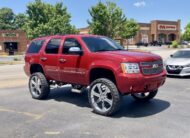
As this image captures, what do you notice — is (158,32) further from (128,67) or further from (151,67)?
(128,67)

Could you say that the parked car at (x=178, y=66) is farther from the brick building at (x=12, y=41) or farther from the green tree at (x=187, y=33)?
the green tree at (x=187, y=33)

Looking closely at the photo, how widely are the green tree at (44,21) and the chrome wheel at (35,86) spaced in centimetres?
3813

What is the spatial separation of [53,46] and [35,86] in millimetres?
1463

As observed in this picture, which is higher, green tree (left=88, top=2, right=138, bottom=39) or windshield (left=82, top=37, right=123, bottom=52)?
green tree (left=88, top=2, right=138, bottom=39)

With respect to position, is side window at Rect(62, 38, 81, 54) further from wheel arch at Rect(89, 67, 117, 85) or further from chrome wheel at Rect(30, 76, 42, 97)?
chrome wheel at Rect(30, 76, 42, 97)

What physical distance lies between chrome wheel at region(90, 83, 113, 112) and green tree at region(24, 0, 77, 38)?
40388mm

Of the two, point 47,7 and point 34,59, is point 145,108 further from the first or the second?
point 47,7

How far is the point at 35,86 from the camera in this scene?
28.7 feet

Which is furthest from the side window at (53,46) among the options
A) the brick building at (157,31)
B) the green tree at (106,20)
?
the brick building at (157,31)

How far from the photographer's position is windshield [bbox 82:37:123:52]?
7331 millimetres

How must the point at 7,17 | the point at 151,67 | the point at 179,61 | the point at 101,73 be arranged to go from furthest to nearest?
the point at 7,17, the point at 179,61, the point at 101,73, the point at 151,67

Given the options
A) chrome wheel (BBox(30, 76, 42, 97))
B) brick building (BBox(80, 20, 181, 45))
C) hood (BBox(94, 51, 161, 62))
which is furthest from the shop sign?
hood (BBox(94, 51, 161, 62))

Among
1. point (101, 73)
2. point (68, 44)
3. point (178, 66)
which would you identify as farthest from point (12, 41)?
point (101, 73)

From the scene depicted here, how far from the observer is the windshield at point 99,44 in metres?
7.33
